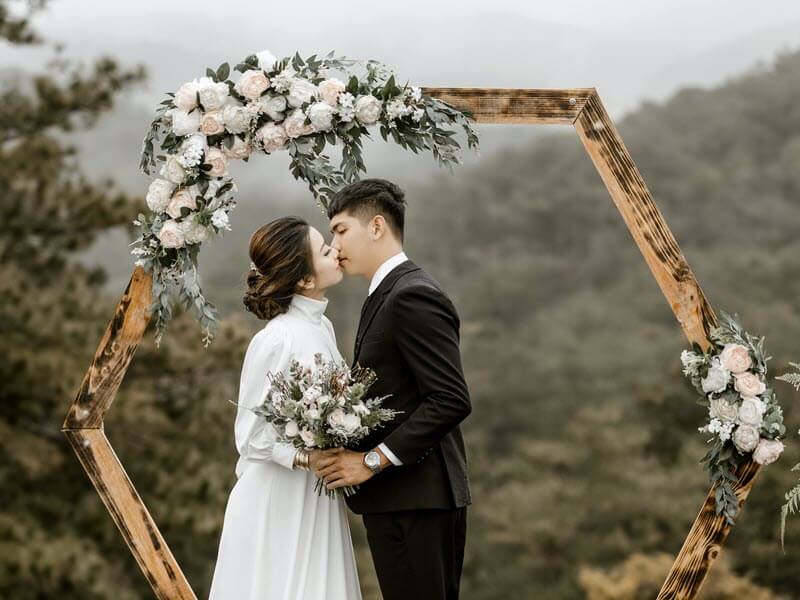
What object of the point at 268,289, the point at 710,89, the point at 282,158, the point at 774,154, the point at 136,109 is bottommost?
the point at 268,289

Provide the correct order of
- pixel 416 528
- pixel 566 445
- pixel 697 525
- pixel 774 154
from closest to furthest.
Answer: pixel 416 528 < pixel 697 525 < pixel 566 445 < pixel 774 154

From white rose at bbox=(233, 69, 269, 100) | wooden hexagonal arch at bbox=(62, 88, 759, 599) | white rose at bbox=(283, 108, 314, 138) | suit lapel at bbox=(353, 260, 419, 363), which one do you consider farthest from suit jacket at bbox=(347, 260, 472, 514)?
white rose at bbox=(233, 69, 269, 100)

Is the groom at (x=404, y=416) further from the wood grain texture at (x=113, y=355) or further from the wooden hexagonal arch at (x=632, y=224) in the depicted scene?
the wood grain texture at (x=113, y=355)

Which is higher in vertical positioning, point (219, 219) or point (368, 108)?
point (368, 108)

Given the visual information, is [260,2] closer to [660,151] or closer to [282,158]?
[282,158]

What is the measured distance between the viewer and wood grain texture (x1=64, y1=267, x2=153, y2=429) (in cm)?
Answer: 530

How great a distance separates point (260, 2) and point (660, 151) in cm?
1398

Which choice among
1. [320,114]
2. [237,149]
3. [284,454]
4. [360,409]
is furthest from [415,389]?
[237,149]

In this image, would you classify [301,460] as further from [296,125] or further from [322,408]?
[296,125]

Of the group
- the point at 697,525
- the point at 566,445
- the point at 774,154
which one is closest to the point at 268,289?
the point at 697,525

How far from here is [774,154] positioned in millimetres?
26922

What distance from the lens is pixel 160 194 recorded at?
514 centimetres

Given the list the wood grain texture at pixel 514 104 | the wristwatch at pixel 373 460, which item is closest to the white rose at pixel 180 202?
the wood grain texture at pixel 514 104

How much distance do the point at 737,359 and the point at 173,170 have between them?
268cm
